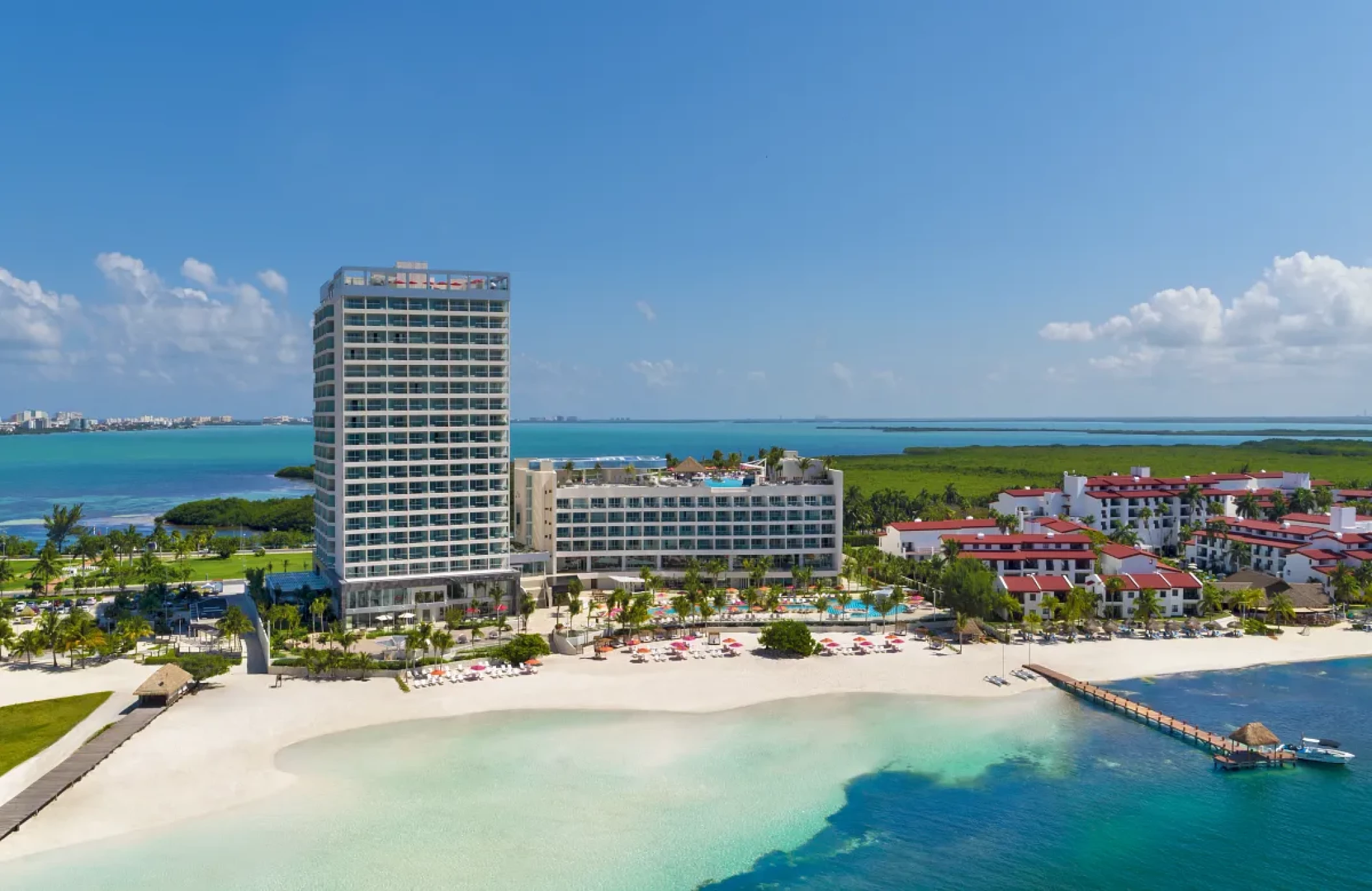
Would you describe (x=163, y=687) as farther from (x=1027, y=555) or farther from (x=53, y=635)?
(x=1027, y=555)

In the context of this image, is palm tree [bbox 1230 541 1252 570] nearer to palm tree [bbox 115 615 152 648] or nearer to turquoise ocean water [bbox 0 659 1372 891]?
turquoise ocean water [bbox 0 659 1372 891]

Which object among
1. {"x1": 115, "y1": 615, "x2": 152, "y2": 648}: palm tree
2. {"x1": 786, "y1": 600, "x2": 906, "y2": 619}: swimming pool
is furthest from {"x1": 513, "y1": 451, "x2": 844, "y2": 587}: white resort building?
{"x1": 115, "y1": 615, "x2": 152, "y2": 648}: palm tree

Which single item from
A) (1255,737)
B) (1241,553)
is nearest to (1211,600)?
(1241,553)

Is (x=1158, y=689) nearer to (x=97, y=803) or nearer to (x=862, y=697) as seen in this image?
(x=862, y=697)

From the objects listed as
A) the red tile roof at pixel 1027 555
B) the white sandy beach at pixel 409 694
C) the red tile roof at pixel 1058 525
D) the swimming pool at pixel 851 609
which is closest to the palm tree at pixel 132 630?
the white sandy beach at pixel 409 694

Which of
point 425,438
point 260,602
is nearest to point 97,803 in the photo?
point 260,602

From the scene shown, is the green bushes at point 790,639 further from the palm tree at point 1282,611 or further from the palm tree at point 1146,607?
the palm tree at point 1282,611
